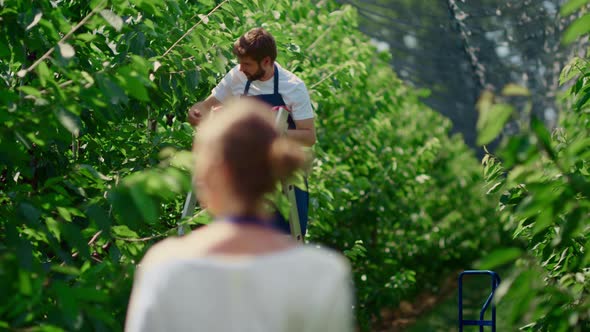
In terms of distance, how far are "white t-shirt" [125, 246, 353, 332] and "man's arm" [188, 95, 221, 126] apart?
2439 millimetres

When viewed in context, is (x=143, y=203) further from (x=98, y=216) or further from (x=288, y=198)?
(x=288, y=198)

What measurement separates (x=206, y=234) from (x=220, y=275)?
142mm

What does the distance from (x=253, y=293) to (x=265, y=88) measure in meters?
2.56

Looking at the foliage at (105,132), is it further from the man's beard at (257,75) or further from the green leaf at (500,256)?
the green leaf at (500,256)

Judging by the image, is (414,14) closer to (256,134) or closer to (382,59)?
(382,59)

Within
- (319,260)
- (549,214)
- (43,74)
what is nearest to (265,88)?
(43,74)

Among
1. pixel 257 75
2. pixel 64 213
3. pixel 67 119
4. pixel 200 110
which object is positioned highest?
pixel 67 119

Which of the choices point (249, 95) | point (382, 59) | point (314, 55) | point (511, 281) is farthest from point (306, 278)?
point (382, 59)

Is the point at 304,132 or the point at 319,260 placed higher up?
the point at 319,260

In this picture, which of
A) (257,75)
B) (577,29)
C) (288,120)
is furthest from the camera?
(288,120)

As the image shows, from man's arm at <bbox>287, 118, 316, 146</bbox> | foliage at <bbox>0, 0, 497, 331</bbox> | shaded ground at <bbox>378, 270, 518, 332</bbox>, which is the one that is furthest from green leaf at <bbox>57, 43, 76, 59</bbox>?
shaded ground at <bbox>378, 270, 518, 332</bbox>

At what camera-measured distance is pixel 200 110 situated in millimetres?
4402

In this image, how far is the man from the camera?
4246 mm

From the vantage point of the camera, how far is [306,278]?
1.89m
